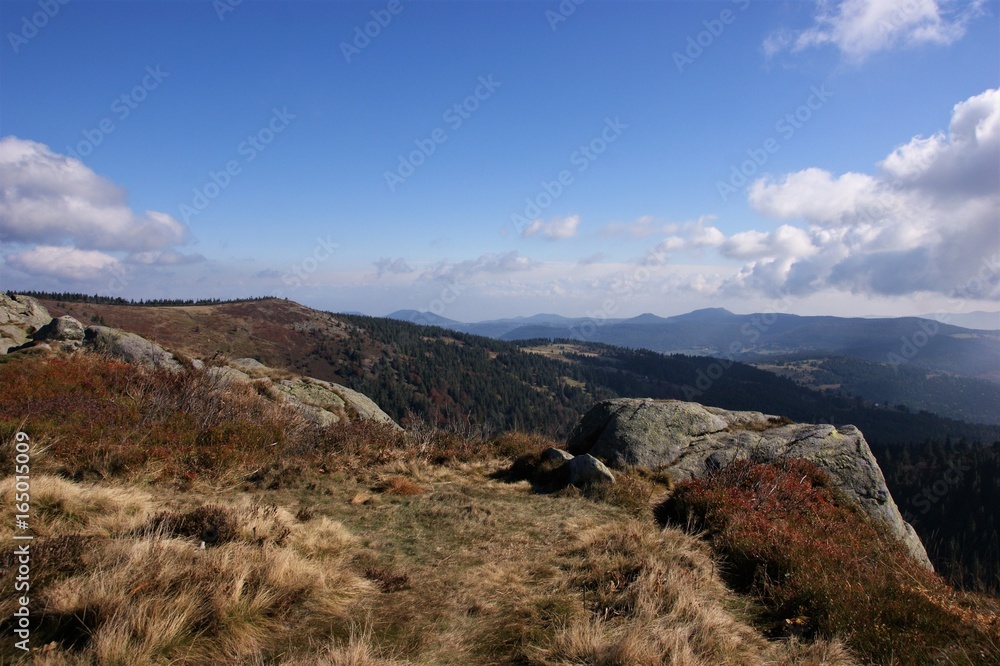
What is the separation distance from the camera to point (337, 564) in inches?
240

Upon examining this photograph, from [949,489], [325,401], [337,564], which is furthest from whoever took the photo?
[949,489]

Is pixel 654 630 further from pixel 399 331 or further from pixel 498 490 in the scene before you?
pixel 399 331

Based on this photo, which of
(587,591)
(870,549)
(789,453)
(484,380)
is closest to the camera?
(587,591)

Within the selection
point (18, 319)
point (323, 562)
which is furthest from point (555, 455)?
point (18, 319)

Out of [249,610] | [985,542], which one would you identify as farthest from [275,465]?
[985,542]

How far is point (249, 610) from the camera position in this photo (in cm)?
452

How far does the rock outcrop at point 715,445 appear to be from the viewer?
12.4m

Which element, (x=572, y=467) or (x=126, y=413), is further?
(x=572, y=467)

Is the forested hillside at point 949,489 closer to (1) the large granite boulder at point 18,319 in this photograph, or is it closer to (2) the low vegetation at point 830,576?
(2) the low vegetation at point 830,576

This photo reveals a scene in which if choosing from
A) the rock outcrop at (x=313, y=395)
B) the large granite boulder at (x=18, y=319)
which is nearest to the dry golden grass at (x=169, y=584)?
the rock outcrop at (x=313, y=395)

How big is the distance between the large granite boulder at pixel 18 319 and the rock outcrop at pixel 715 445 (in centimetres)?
2961

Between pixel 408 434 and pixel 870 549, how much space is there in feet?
39.0

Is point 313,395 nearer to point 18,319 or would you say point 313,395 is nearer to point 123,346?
point 123,346

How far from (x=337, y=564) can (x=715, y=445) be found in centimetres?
1207
